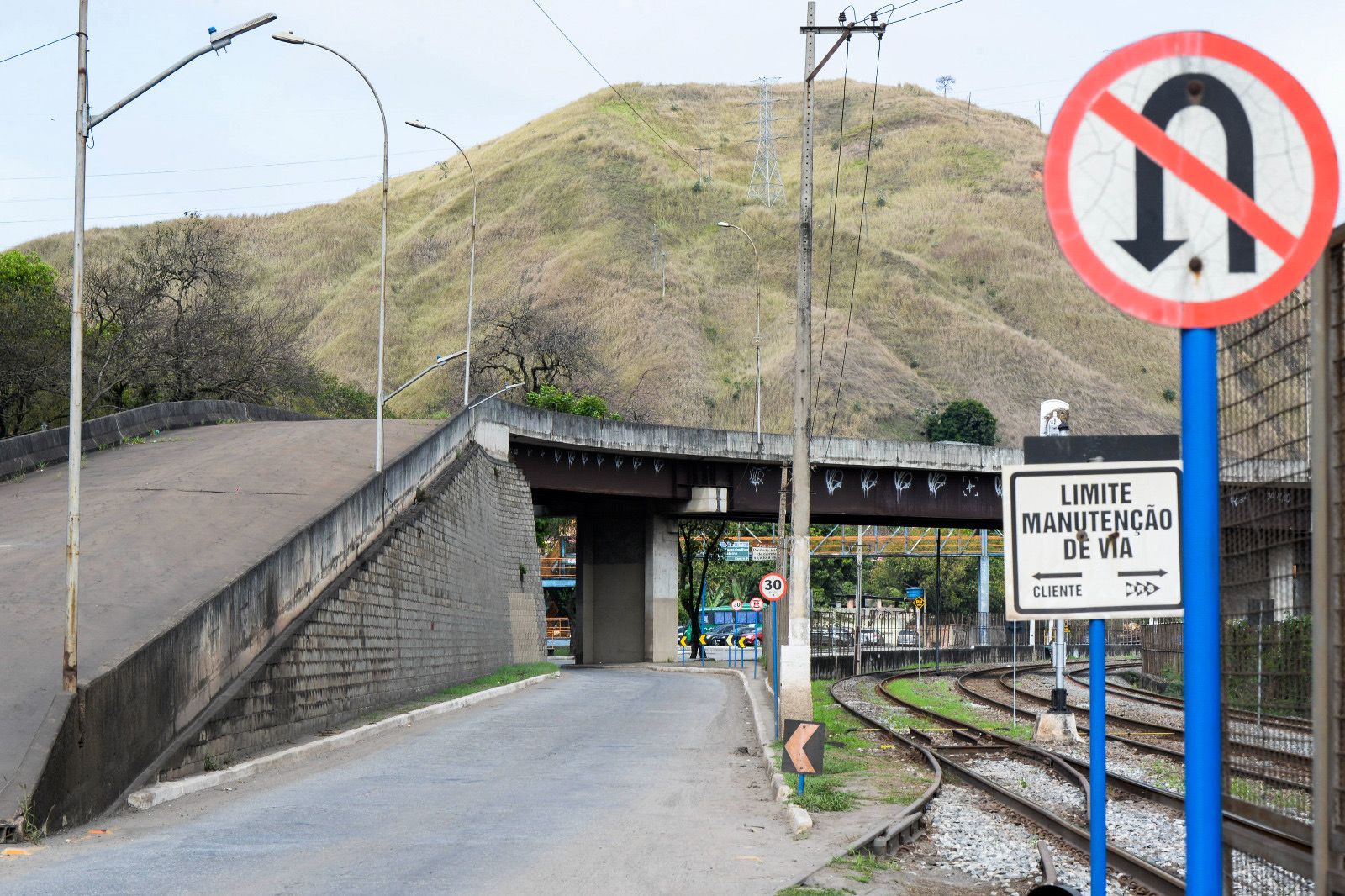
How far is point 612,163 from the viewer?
16975cm

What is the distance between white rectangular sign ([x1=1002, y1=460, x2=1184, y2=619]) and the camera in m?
3.94

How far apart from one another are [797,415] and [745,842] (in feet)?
30.6

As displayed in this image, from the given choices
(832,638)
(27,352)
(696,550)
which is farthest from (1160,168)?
(696,550)

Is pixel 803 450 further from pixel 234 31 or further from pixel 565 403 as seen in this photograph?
pixel 565 403

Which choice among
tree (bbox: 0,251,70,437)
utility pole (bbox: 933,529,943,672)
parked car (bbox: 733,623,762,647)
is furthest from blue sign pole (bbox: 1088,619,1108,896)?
parked car (bbox: 733,623,762,647)

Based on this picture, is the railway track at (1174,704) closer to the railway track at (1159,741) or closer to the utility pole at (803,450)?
the railway track at (1159,741)

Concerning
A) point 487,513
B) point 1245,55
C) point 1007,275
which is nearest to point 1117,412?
point 1007,275

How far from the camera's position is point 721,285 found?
142 meters

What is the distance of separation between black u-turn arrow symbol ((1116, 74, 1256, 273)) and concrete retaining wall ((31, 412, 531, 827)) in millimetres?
12221

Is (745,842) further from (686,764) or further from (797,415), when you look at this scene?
(797,415)

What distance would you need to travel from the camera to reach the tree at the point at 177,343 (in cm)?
4797

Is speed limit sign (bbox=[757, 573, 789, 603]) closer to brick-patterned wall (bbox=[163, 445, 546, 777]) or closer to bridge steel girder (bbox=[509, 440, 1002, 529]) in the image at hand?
brick-patterned wall (bbox=[163, 445, 546, 777])

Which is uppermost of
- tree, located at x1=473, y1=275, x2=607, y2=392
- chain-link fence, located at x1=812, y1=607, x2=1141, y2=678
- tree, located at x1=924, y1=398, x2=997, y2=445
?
tree, located at x1=473, y1=275, x2=607, y2=392

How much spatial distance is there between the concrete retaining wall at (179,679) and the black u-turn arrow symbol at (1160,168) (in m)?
12.2
